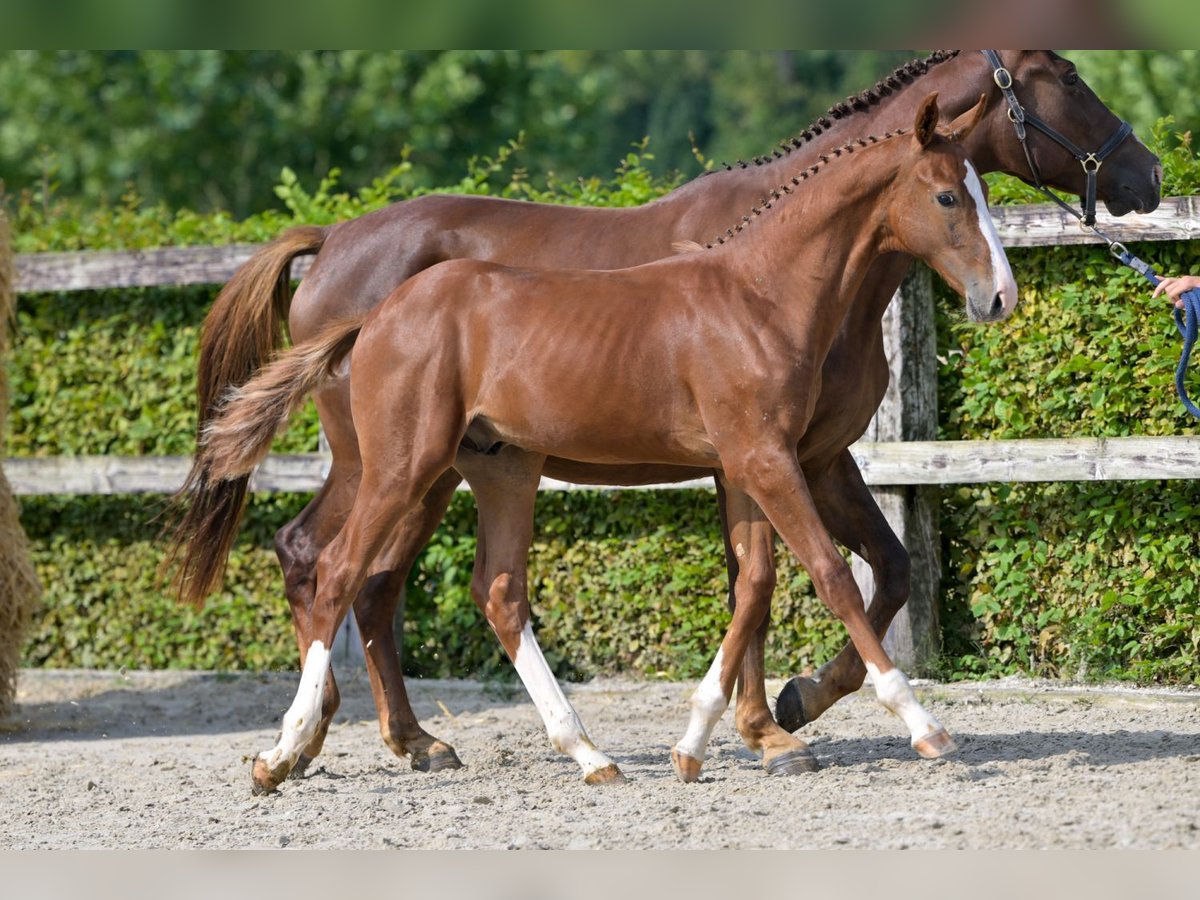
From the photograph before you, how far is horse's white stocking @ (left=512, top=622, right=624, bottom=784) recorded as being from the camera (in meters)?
4.33

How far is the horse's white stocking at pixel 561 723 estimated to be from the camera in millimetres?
4332

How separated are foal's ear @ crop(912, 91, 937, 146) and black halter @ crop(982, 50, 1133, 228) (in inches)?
31.5

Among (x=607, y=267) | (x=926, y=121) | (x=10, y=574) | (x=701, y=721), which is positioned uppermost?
(x=926, y=121)

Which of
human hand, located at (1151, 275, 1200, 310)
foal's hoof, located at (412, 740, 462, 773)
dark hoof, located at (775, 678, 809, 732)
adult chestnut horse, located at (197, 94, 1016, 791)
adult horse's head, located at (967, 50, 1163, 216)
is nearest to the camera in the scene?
adult chestnut horse, located at (197, 94, 1016, 791)

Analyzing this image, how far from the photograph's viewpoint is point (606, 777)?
14.1 feet

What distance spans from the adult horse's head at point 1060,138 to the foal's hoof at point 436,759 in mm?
2777

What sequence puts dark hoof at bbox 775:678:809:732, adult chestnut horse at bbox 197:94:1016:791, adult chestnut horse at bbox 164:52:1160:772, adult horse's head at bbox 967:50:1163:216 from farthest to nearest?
dark hoof at bbox 775:678:809:732, adult horse's head at bbox 967:50:1163:216, adult chestnut horse at bbox 164:52:1160:772, adult chestnut horse at bbox 197:94:1016:791

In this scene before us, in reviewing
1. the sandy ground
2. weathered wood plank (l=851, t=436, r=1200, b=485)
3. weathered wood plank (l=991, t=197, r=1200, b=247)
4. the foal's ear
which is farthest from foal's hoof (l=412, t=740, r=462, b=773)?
weathered wood plank (l=991, t=197, r=1200, b=247)

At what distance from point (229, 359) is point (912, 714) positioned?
10.8ft

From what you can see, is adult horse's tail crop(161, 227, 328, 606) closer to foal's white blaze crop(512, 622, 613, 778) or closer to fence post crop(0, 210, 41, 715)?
fence post crop(0, 210, 41, 715)

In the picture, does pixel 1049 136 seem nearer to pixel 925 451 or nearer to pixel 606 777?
pixel 925 451

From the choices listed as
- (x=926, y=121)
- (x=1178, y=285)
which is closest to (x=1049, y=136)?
(x=1178, y=285)

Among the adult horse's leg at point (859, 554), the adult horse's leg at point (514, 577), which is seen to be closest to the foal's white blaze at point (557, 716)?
the adult horse's leg at point (514, 577)

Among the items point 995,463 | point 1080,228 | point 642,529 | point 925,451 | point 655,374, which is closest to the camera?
point 655,374
